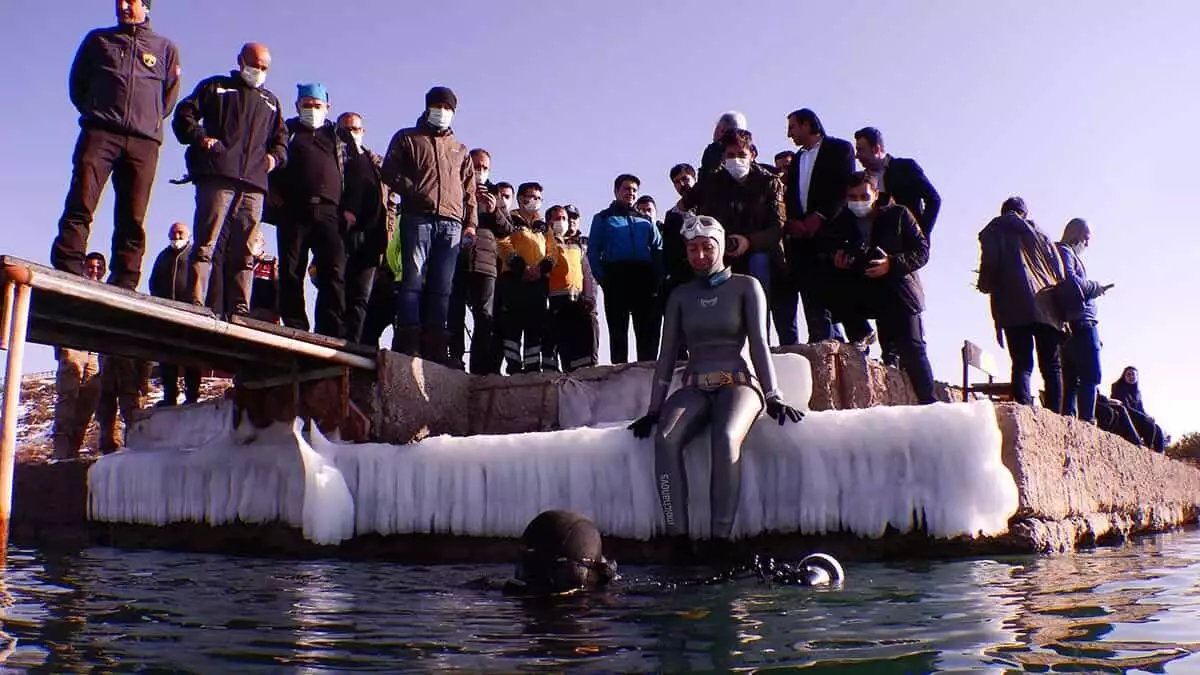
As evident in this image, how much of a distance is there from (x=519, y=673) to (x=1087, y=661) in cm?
132

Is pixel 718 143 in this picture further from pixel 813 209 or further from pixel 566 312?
pixel 566 312

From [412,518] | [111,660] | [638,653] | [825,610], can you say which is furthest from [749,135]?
[111,660]

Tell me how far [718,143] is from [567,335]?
6.91 ft

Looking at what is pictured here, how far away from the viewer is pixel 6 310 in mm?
5051

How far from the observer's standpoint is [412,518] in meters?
6.08

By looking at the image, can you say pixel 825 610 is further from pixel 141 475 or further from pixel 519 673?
pixel 141 475

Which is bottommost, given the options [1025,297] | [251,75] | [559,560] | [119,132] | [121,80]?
[559,560]

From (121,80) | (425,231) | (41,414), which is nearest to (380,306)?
(425,231)

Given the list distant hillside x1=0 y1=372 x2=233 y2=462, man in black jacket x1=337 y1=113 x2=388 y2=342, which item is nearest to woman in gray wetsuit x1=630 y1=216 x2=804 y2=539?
man in black jacket x1=337 y1=113 x2=388 y2=342

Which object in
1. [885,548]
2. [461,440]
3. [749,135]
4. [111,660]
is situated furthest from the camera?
[749,135]

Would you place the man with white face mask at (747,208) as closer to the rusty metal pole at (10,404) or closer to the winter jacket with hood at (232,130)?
the winter jacket with hood at (232,130)

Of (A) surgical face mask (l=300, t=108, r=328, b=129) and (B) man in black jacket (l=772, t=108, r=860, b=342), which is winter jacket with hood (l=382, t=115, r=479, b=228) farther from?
(B) man in black jacket (l=772, t=108, r=860, b=342)

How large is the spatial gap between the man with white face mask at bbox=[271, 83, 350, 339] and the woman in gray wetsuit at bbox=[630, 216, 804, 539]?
277cm

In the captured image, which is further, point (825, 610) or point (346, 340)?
point (346, 340)
